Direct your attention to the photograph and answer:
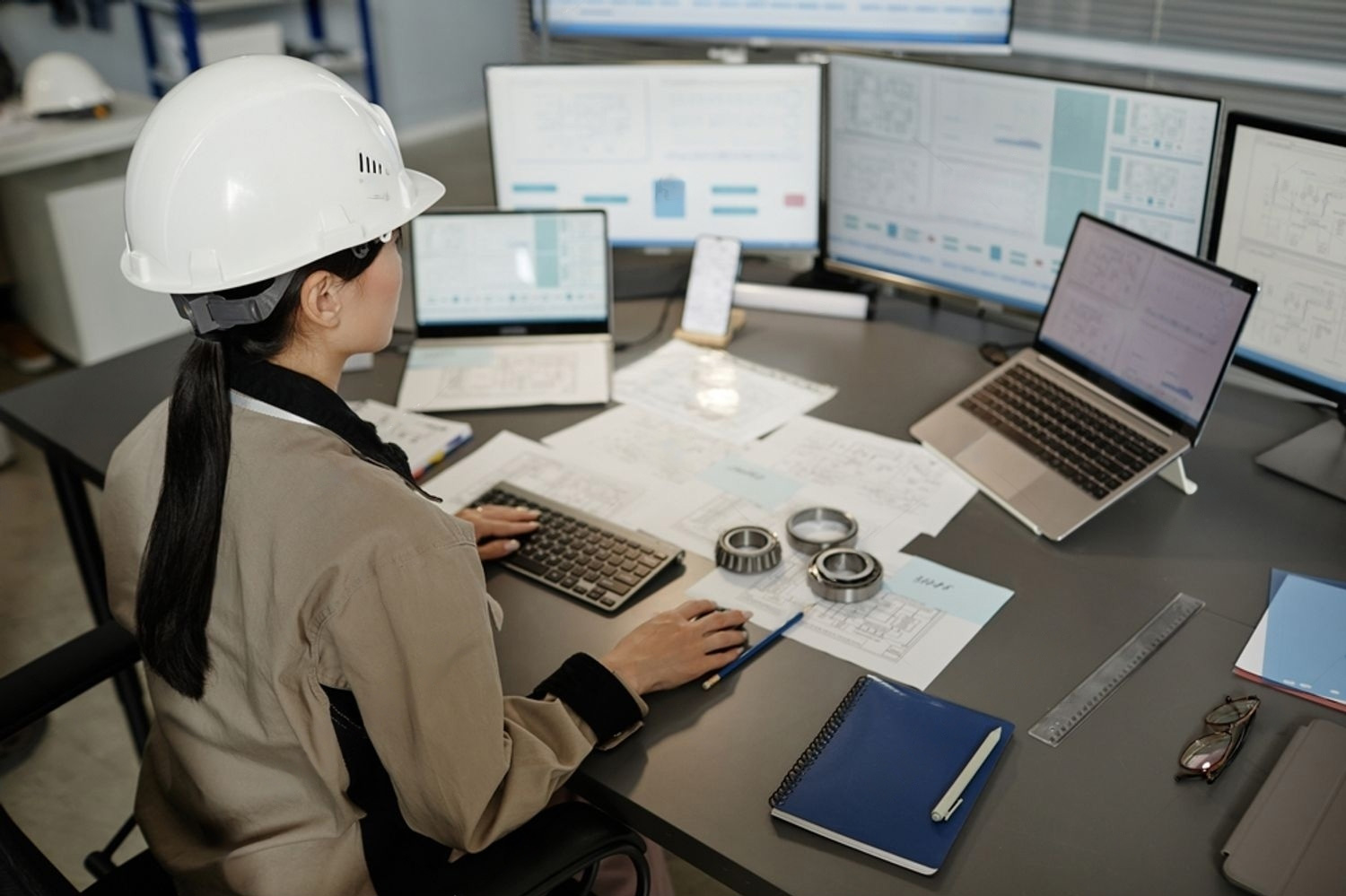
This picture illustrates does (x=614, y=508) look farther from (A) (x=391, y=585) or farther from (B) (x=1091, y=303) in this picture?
(B) (x=1091, y=303)

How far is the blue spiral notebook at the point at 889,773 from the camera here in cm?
109

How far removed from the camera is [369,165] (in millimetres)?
1193

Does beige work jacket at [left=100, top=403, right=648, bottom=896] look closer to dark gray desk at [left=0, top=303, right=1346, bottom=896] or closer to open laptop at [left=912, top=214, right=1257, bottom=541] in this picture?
dark gray desk at [left=0, top=303, right=1346, bottom=896]

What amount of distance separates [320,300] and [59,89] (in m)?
2.88

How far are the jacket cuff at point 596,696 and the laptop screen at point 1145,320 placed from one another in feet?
2.72

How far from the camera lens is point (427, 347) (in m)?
2.01

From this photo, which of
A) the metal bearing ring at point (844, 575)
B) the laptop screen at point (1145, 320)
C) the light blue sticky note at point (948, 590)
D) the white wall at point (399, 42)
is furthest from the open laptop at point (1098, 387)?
the white wall at point (399, 42)

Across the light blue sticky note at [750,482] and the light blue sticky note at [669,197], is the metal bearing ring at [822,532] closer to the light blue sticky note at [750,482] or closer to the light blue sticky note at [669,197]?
the light blue sticky note at [750,482]

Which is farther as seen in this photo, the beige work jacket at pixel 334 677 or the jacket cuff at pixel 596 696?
the jacket cuff at pixel 596 696

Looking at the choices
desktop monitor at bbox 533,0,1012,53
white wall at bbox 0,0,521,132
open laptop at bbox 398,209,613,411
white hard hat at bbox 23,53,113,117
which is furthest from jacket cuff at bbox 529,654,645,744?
white wall at bbox 0,0,521,132

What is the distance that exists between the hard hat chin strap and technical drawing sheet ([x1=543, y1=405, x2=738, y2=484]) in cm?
67

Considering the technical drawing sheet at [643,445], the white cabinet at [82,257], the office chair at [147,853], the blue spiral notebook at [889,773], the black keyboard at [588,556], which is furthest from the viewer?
the white cabinet at [82,257]

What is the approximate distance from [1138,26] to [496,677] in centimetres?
216

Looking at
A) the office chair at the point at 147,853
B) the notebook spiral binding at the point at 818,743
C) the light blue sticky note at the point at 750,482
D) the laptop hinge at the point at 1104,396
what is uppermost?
the laptop hinge at the point at 1104,396
